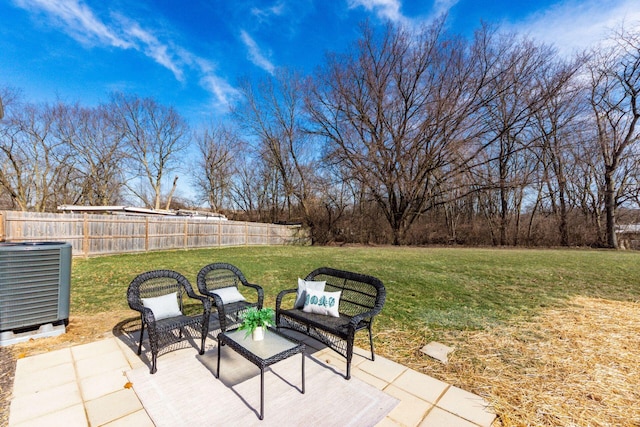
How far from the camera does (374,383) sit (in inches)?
95.5

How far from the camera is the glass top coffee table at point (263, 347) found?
2037 mm

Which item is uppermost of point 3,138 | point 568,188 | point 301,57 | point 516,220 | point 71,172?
point 301,57

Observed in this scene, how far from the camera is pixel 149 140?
75.3 feet

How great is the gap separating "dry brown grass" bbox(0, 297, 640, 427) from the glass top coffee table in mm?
1257

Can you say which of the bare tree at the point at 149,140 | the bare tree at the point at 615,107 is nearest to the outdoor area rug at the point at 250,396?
the bare tree at the point at 615,107

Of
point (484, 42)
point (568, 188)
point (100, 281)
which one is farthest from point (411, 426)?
point (568, 188)

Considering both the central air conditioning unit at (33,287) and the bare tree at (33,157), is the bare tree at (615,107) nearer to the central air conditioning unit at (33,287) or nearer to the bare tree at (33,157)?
the central air conditioning unit at (33,287)

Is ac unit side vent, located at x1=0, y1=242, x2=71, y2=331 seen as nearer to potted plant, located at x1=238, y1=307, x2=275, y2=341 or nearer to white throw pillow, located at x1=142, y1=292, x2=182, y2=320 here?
white throw pillow, located at x1=142, y1=292, x2=182, y2=320

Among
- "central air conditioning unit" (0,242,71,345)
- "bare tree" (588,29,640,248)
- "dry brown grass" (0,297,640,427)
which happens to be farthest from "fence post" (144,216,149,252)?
"bare tree" (588,29,640,248)

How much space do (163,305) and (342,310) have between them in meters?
2.02

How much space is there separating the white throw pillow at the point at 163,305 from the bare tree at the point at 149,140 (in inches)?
920

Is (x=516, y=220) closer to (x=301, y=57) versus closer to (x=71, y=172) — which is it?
(x=301, y=57)

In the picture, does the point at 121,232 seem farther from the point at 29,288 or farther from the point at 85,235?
the point at 29,288

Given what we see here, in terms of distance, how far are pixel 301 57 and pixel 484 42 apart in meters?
11.1
